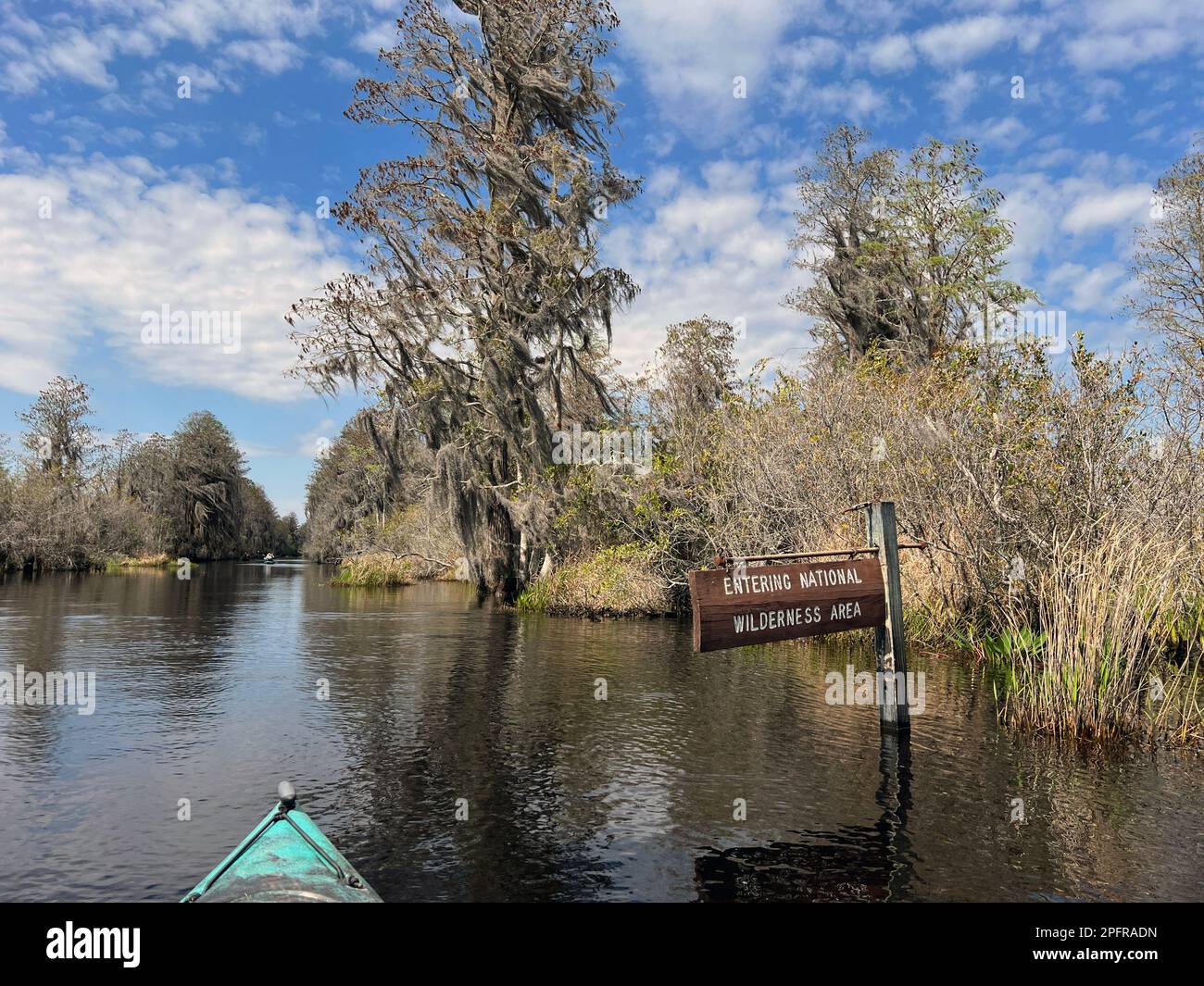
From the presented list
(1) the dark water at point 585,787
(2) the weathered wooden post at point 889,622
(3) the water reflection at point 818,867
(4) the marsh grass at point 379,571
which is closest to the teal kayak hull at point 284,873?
(1) the dark water at point 585,787

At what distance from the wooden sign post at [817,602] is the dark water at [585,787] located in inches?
48.7

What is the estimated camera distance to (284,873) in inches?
170

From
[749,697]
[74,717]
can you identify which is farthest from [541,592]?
[74,717]

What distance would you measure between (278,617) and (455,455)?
7612 mm

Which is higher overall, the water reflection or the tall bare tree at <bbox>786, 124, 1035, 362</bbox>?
the tall bare tree at <bbox>786, 124, 1035, 362</bbox>

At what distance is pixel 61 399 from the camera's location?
58.9 metres

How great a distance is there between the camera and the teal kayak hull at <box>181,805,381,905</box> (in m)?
4.16

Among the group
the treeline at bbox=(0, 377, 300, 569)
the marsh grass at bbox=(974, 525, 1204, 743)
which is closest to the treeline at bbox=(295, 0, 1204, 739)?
the marsh grass at bbox=(974, 525, 1204, 743)

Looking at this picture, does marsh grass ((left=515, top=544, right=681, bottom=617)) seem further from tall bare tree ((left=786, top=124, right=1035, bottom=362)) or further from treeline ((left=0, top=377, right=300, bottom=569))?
Result: treeline ((left=0, top=377, right=300, bottom=569))

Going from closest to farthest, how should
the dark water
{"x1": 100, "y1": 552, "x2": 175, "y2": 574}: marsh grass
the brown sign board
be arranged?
the dark water < the brown sign board < {"x1": 100, "y1": 552, "x2": 175, "y2": 574}: marsh grass

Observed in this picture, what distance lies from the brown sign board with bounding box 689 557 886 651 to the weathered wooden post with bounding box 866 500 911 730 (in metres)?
0.10

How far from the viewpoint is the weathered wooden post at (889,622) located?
9.01 m

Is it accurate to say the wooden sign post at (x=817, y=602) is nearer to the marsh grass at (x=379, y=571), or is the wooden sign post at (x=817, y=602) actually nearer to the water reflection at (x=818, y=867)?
the water reflection at (x=818, y=867)
